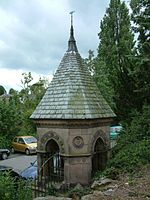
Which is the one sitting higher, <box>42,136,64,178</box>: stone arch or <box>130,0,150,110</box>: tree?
<box>130,0,150,110</box>: tree

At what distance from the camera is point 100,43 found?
40.2 meters

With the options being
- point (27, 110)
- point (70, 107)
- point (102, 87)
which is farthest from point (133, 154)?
point (27, 110)

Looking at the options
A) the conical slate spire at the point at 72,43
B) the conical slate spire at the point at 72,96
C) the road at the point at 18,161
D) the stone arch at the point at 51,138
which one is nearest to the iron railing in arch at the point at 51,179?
the stone arch at the point at 51,138

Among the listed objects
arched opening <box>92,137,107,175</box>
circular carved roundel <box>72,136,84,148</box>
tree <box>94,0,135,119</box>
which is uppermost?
tree <box>94,0,135,119</box>

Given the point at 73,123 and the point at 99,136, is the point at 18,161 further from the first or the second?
the point at 73,123

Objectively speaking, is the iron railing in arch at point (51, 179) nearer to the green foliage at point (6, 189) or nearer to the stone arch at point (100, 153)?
the stone arch at point (100, 153)

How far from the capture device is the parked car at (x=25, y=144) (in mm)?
29473

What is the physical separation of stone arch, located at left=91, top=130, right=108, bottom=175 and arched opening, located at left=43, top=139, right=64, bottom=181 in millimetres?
1103

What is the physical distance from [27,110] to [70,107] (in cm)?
2645

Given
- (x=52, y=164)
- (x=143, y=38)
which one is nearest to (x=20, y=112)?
(x=143, y=38)

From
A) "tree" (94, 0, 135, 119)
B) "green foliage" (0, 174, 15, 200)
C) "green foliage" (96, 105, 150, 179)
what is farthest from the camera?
"tree" (94, 0, 135, 119)

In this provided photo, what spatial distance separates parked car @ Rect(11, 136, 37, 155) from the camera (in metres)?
29.5

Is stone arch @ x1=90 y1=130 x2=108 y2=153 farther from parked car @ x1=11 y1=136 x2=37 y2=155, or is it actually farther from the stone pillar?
parked car @ x1=11 y1=136 x2=37 y2=155

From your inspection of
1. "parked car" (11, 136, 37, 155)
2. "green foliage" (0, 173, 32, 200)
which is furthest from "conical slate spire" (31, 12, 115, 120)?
"parked car" (11, 136, 37, 155)
